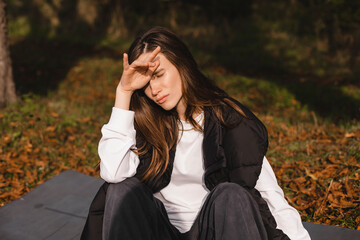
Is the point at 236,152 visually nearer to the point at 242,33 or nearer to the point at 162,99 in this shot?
the point at 162,99

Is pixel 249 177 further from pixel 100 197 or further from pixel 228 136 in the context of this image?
pixel 100 197

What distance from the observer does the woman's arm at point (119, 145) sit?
2.59 m

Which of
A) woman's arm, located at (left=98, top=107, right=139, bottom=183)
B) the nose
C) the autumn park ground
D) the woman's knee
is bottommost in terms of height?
the autumn park ground

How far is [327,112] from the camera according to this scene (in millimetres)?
6938

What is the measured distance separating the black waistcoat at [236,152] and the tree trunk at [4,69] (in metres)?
4.49

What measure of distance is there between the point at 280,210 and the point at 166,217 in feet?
2.51

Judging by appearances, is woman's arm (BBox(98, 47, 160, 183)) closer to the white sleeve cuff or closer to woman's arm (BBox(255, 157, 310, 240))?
the white sleeve cuff

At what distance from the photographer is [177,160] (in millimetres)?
2809

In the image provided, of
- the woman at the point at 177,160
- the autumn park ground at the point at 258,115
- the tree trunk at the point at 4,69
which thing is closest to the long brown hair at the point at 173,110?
the woman at the point at 177,160

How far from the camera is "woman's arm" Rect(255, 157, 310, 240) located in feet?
8.05

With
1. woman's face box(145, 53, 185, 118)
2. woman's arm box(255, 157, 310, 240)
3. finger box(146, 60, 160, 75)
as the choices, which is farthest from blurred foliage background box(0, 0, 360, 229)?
finger box(146, 60, 160, 75)

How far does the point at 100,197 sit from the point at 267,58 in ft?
31.8

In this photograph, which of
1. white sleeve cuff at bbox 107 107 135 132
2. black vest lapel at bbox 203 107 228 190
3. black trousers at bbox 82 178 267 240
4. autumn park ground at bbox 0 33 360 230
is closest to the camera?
black trousers at bbox 82 178 267 240

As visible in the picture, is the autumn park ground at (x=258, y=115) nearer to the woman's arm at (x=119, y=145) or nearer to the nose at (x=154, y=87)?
the nose at (x=154, y=87)
